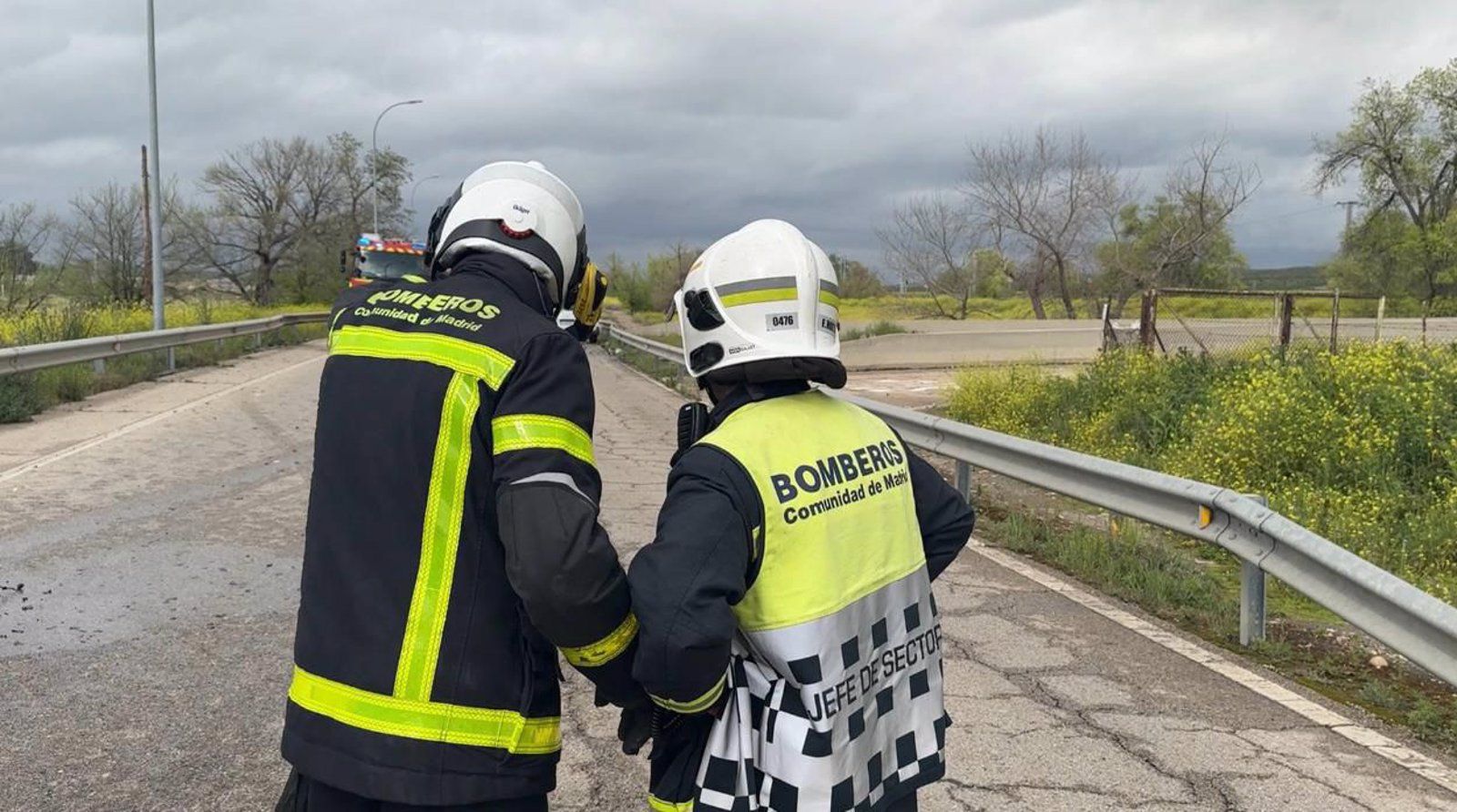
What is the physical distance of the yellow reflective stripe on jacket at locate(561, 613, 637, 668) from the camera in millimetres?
2047

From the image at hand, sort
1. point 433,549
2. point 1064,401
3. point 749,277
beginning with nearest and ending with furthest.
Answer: point 433,549 < point 749,277 < point 1064,401

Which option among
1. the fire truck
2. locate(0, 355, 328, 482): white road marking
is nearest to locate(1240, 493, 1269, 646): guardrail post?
locate(0, 355, 328, 482): white road marking

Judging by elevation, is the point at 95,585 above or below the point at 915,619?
below

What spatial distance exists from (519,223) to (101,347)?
51.4ft

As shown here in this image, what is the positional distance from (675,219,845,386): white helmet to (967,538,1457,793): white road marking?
10.5 feet

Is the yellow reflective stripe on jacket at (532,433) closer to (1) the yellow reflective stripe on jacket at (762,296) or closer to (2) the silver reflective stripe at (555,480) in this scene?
(2) the silver reflective stripe at (555,480)

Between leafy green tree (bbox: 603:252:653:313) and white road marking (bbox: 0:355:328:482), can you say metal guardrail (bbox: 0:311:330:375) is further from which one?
leafy green tree (bbox: 603:252:653:313)

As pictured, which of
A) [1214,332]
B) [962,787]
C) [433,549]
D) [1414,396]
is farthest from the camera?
[1214,332]

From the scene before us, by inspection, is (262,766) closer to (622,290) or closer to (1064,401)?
(1064,401)

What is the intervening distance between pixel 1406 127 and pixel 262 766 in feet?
163

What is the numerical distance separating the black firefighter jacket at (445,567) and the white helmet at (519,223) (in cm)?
20

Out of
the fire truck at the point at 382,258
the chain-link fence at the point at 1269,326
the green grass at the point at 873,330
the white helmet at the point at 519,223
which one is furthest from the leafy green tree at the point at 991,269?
the white helmet at the point at 519,223

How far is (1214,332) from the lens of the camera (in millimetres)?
23406

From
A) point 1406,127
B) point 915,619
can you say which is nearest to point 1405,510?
point 915,619
